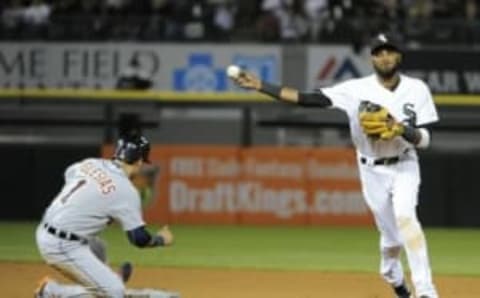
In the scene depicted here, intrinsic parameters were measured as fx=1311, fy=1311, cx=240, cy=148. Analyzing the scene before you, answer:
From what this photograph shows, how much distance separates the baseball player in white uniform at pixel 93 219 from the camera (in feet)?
28.3

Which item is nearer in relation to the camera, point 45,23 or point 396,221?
point 396,221

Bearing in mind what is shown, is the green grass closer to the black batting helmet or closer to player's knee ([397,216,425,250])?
player's knee ([397,216,425,250])

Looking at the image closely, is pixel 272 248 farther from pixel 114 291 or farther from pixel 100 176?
pixel 100 176

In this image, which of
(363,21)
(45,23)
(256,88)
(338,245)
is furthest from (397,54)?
(45,23)

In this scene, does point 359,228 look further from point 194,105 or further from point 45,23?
point 45,23

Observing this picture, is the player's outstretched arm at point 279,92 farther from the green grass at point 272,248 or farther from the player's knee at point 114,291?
the green grass at point 272,248

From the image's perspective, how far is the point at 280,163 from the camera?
17.0 metres

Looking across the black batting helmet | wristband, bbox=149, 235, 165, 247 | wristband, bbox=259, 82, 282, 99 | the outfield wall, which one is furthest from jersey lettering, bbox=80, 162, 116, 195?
the outfield wall

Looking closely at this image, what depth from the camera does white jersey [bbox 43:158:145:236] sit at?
863cm

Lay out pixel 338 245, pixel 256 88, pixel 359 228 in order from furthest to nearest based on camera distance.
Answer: pixel 359 228
pixel 338 245
pixel 256 88

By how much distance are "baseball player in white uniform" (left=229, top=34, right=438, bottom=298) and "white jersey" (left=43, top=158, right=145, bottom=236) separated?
115 cm

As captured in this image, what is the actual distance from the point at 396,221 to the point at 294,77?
1210cm

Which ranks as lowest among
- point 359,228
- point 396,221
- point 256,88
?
point 359,228

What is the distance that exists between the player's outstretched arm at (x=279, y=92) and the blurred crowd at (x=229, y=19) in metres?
11.2
